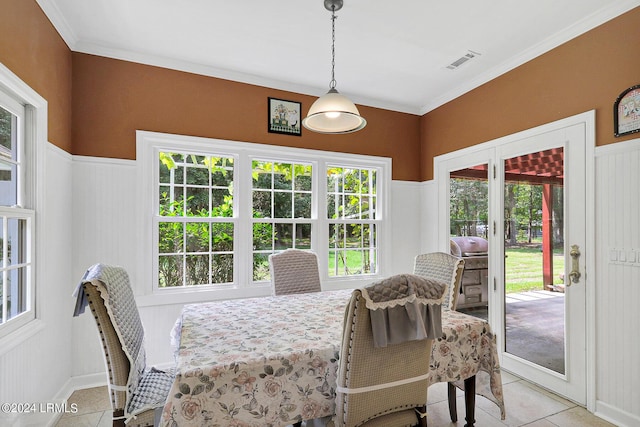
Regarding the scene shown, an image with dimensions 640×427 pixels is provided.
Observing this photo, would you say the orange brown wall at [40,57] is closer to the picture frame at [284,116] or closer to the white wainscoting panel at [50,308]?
the white wainscoting panel at [50,308]

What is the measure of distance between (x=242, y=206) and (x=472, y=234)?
2478 mm

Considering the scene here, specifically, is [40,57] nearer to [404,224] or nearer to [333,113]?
[333,113]

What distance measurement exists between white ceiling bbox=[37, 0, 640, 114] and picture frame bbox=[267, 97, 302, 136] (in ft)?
0.72

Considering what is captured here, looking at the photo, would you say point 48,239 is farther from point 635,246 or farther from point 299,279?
point 635,246

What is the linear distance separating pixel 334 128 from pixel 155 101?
184cm

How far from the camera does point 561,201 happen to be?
2725mm

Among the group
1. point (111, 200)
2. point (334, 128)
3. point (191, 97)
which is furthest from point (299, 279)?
point (191, 97)

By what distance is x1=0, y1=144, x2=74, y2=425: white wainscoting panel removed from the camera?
1991 mm

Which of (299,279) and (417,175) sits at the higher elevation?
(417,175)

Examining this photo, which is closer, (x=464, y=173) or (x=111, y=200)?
(x=111, y=200)

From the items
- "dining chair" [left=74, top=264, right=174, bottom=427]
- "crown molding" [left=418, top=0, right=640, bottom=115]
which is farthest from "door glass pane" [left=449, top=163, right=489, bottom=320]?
"dining chair" [left=74, top=264, right=174, bottom=427]

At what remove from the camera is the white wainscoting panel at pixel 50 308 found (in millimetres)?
1991

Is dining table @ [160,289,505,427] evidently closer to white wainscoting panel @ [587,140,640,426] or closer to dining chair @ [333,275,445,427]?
dining chair @ [333,275,445,427]

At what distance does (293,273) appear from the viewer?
2.91 metres
